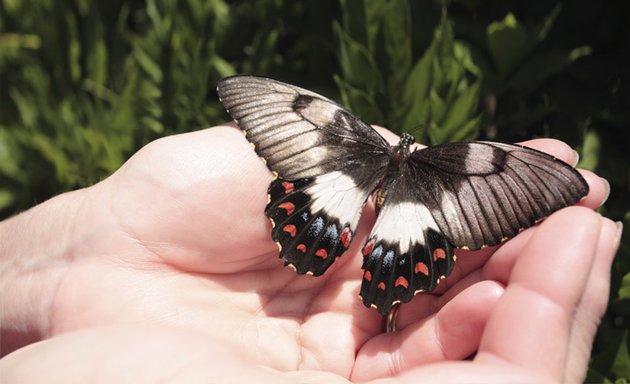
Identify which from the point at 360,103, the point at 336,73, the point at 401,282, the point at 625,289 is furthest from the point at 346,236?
the point at 336,73

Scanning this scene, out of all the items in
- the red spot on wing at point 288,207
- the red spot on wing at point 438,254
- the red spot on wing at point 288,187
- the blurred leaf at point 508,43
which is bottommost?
the red spot on wing at point 288,207

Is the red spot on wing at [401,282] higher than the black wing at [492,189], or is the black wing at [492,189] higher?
the black wing at [492,189]

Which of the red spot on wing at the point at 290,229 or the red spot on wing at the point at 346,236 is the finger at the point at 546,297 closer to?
the red spot on wing at the point at 346,236

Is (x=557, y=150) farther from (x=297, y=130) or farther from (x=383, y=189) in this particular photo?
(x=297, y=130)

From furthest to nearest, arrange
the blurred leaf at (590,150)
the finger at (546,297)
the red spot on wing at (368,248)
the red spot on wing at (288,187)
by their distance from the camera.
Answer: the blurred leaf at (590,150), the red spot on wing at (288,187), the red spot on wing at (368,248), the finger at (546,297)

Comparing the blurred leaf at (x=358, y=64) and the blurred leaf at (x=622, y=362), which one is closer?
the blurred leaf at (x=622, y=362)

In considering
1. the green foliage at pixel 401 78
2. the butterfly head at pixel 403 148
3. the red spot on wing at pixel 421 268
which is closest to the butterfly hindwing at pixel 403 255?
the red spot on wing at pixel 421 268

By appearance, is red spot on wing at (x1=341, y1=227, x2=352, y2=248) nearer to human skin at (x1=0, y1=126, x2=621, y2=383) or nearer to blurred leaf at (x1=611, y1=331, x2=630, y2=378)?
human skin at (x1=0, y1=126, x2=621, y2=383)
